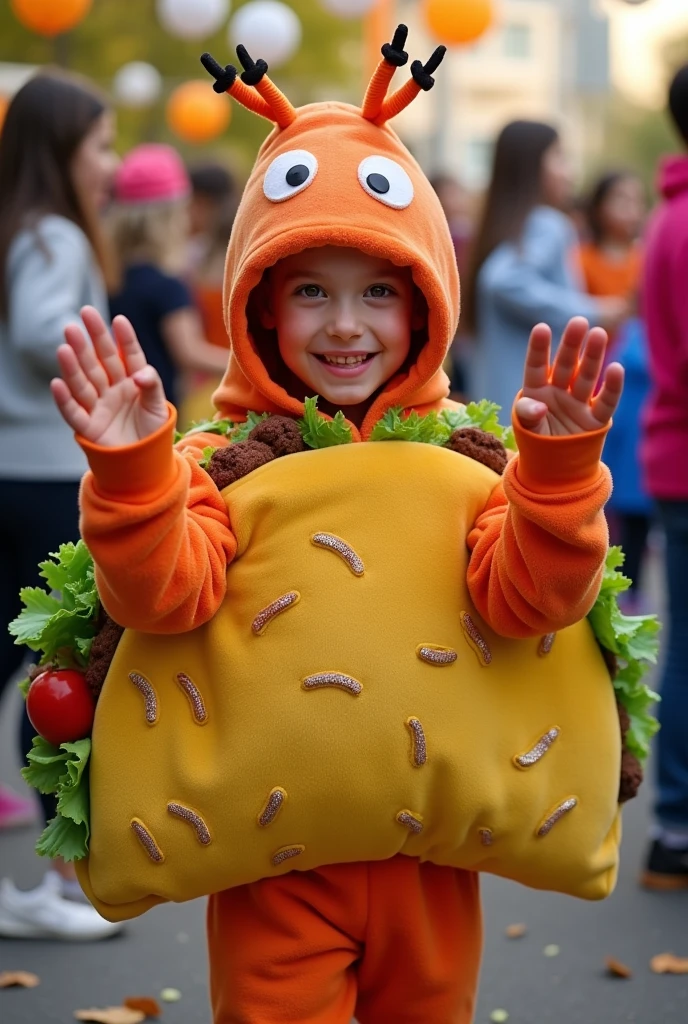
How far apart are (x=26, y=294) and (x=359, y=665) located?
211 centimetres

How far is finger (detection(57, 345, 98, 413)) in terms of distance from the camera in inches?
86.2

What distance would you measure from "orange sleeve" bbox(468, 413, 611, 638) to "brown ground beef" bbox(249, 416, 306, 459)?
1.32ft

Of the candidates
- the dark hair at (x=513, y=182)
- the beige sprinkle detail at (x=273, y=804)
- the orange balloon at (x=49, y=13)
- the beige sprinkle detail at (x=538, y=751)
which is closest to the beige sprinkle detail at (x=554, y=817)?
the beige sprinkle detail at (x=538, y=751)

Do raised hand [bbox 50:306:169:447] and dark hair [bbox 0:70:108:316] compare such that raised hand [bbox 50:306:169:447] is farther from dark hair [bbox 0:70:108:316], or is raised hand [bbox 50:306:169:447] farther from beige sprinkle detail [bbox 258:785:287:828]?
dark hair [bbox 0:70:108:316]

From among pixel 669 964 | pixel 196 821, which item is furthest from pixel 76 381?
pixel 669 964

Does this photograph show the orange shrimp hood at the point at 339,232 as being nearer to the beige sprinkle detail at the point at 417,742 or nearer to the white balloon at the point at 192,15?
the beige sprinkle detail at the point at 417,742

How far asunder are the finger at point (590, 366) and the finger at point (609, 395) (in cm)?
2

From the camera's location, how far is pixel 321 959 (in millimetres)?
Result: 2637

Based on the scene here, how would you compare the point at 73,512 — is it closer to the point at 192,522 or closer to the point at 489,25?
the point at 192,522

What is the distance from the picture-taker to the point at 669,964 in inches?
155

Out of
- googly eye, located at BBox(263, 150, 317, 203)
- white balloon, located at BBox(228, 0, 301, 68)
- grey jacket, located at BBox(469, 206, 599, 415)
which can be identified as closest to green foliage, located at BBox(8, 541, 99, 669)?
googly eye, located at BBox(263, 150, 317, 203)

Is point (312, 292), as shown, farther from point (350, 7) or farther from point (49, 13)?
point (350, 7)

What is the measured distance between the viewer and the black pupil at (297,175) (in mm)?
2578

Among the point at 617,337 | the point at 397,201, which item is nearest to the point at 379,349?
the point at 397,201
